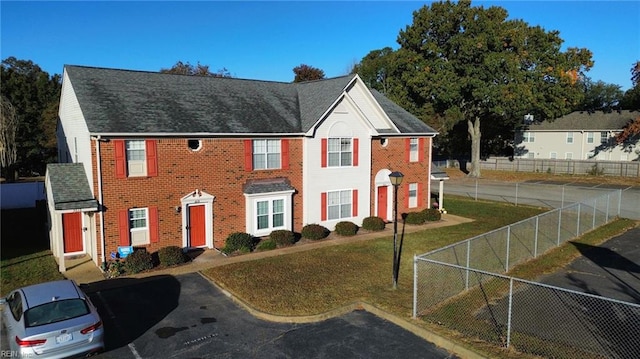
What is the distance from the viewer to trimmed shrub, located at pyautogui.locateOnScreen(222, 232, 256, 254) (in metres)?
19.7

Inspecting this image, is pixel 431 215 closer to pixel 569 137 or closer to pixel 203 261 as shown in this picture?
pixel 203 261

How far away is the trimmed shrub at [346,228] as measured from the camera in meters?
23.1

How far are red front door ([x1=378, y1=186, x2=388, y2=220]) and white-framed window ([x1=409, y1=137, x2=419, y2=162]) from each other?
Result: 9.92 ft

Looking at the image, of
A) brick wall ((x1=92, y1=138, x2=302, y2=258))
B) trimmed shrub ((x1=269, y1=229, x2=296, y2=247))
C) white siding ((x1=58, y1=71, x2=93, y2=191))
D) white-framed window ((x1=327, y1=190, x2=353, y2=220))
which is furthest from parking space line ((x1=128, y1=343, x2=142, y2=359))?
white-framed window ((x1=327, y1=190, x2=353, y2=220))

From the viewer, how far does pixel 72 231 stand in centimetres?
1908

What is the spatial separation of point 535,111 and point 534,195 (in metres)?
14.6

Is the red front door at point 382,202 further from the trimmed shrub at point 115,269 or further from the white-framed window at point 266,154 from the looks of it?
the trimmed shrub at point 115,269

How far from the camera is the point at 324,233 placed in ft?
74.5

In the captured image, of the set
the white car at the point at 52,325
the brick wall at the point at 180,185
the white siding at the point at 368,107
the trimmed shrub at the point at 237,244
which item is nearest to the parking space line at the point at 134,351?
the white car at the point at 52,325

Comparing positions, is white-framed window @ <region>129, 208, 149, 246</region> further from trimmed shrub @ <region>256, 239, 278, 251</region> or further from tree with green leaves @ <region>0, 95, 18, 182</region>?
tree with green leaves @ <region>0, 95, 18, 182</region>

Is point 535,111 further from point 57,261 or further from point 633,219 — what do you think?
point 57,261

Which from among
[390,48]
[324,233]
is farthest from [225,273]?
[390,48]

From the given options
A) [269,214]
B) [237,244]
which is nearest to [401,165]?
[269,214]

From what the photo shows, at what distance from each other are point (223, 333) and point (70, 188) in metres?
10.2
